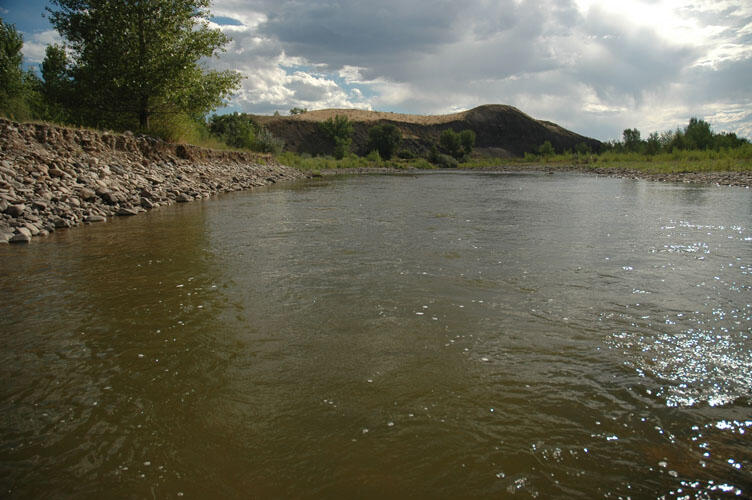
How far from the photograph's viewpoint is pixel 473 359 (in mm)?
3547

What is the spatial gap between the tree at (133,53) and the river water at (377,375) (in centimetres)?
1546

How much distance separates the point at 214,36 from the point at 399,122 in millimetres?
88516

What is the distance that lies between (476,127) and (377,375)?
380 ft

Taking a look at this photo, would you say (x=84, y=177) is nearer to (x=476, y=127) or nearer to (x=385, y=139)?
(x=385, y=139)

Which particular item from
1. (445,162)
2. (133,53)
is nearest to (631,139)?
(445,162)

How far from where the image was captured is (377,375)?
3.30 meters

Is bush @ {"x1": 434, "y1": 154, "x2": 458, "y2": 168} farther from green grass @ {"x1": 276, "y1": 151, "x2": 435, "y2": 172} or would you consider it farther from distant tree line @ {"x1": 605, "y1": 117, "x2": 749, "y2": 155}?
distant tree line @ {"x1": 605, "y1": 117, "x2": 749, "y2": 155}

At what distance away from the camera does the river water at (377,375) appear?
90.3 inches

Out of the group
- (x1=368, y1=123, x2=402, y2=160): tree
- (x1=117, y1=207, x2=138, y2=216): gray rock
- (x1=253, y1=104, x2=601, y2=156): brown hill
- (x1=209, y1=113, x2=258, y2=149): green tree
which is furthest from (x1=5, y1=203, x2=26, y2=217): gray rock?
(x1=253, y1=104, x2=601, y2=156): brown hill

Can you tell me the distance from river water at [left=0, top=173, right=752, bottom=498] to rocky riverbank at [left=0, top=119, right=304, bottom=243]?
3323 millimetres

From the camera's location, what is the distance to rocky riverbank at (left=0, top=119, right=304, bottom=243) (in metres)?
9.70

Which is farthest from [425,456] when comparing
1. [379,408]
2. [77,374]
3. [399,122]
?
[399,122]

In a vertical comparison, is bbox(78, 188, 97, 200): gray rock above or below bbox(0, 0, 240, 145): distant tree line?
below

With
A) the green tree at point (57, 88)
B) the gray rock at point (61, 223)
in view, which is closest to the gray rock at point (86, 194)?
the gray rock at point (61, 223)
